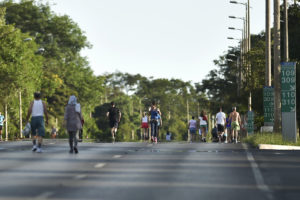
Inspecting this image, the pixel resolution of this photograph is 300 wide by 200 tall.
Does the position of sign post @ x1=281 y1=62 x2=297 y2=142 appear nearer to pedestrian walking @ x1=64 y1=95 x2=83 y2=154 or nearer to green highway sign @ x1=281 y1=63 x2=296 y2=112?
green highway sign @ x1=281 y1=63 x2=296 y2=112

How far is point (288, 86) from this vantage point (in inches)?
1321

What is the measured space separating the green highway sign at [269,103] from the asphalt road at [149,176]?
17009 mm

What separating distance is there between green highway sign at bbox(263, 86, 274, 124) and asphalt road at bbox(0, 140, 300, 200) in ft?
55.8

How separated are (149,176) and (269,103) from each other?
25.7 m

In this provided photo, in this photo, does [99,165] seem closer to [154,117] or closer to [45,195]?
[45,195]

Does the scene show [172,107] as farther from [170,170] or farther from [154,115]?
[170,170]

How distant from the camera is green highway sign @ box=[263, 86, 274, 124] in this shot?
4169 centimetres

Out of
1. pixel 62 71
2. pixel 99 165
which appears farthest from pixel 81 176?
pixel 62 71

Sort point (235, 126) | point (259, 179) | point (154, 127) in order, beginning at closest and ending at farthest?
1. point (259, 179)
2. point (154, 127)
3. point (235, 126)

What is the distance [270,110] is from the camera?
42625mm

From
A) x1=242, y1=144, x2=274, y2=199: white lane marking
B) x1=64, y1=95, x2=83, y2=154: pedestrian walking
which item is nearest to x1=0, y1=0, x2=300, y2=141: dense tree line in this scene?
x1=64, y1=95, x2=83, y2=154: pedestrian walking

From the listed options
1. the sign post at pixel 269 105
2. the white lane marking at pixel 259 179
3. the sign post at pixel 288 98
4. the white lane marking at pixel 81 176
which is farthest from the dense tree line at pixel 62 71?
the white lane marking at pixel 81 176

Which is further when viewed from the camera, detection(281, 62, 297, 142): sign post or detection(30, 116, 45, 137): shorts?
detection(281, 62, 297, 142): sign post

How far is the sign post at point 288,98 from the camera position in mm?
33188
